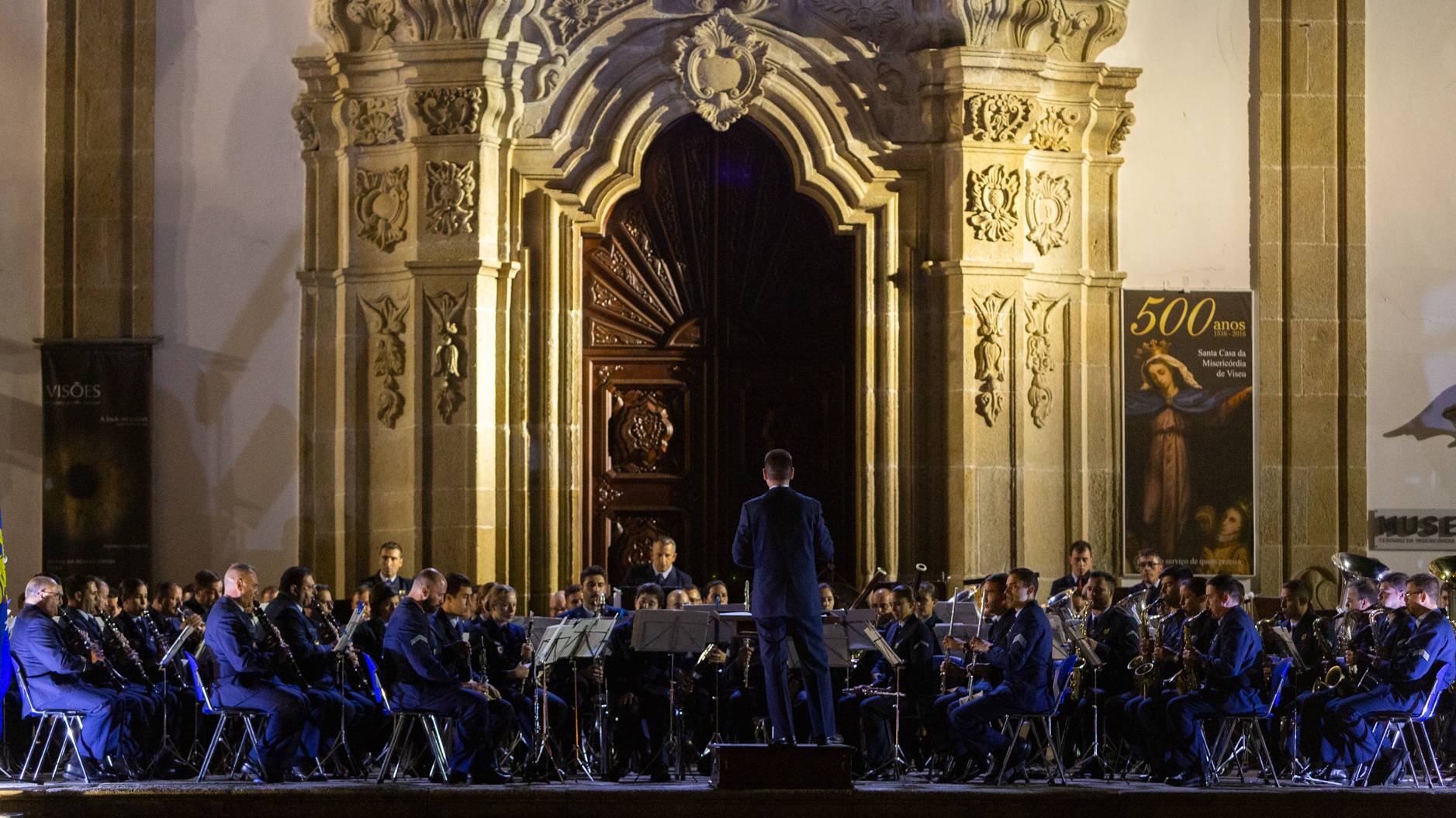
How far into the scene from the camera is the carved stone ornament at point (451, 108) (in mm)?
16125

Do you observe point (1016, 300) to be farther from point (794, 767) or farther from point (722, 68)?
point (794, 767)

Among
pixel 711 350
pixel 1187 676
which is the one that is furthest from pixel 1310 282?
pixel 1187 676

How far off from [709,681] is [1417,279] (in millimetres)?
6294

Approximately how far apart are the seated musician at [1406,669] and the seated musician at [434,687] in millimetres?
4646

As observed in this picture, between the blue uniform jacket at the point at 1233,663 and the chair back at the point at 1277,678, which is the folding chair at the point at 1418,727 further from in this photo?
the blue uniform jacket at the point at 1233,663

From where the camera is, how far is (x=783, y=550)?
12023 mm

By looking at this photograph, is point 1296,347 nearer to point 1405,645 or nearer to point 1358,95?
point 1358,95

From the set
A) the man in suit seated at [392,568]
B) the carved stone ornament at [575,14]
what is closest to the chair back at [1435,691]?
the man in suit seated at [392,568]

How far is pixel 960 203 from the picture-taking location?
16344 mm

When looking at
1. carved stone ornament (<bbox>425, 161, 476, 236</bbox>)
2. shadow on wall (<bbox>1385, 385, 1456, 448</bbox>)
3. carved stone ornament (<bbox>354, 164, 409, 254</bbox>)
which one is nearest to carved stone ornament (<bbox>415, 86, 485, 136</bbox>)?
carved stone ornament (<bbox>425, 161, 476, 236</bbox>)

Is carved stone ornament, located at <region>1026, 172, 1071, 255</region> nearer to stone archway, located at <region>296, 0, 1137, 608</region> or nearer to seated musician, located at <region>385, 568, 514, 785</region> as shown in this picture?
stone archway, located at <region>296, 0, 1137, 608</region>

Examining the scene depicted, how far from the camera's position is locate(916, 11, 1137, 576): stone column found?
16328 mm

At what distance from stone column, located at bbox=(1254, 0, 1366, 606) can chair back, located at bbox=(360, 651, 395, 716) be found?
6388 millimetres

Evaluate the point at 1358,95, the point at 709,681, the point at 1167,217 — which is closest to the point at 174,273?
the point at 709,681
